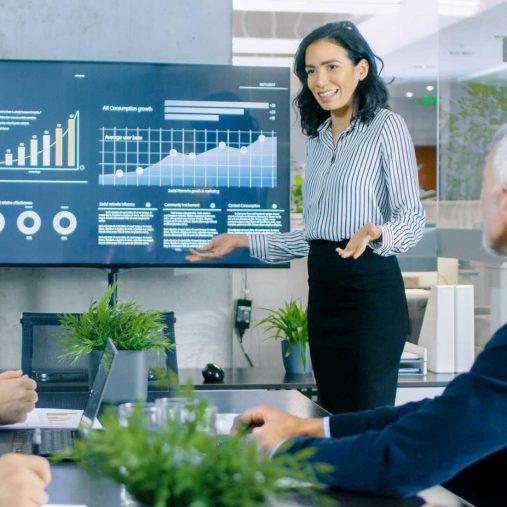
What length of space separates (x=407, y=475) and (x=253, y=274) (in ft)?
10.2

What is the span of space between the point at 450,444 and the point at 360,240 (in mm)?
1351

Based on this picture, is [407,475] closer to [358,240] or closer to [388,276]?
[358,240]

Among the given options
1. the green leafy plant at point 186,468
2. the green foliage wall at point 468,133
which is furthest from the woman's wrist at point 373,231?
the green leafy plant at point 186,468

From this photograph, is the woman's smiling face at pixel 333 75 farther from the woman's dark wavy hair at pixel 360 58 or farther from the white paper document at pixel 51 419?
the white paper document at pixel 51 419

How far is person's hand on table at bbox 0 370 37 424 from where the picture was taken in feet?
6.84

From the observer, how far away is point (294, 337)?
426cm

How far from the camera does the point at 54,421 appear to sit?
2.15m

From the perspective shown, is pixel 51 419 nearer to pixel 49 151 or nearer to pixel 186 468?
pixel 186 468

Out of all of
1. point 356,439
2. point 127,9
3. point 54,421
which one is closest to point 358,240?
point 54,421

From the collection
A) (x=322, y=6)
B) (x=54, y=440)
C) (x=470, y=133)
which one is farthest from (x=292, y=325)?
(x=54, y=440)

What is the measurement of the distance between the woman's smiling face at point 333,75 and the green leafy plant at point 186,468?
2.28 metres

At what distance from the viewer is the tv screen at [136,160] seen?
396 cm

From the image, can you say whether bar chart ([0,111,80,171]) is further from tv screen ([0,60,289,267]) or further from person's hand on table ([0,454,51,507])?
person's hand on table ([0,454,51,507])

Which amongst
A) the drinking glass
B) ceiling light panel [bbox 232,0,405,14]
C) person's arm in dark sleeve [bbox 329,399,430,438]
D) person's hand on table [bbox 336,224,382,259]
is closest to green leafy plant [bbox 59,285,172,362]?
person's arm in dark sleeve [bbox 329,399,430,438]
